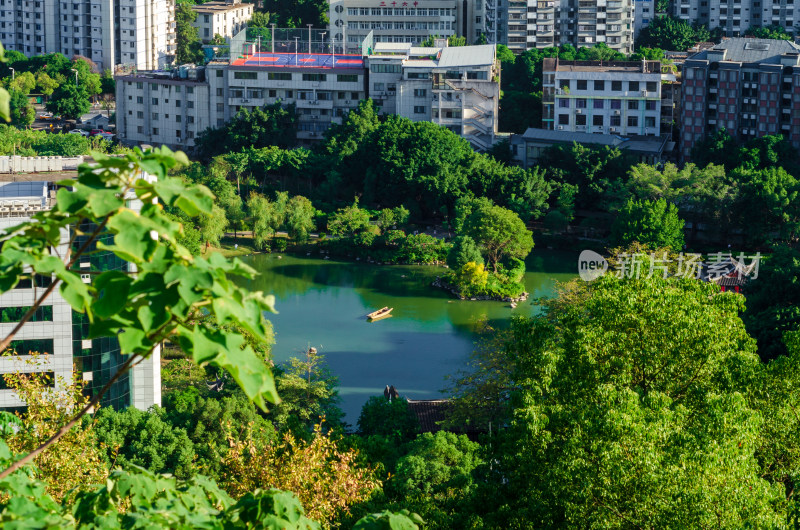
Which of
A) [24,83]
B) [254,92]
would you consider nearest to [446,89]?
[254,92]

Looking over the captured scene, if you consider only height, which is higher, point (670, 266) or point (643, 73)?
point (643, 73)

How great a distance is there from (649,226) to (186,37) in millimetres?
35015

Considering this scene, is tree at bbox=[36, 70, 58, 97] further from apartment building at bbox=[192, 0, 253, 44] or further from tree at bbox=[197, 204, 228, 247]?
tree at bbox=[197, 204, 228, 247]

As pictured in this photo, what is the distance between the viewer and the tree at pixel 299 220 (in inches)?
1471

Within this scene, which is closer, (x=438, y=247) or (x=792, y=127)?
(x=438, y=247)

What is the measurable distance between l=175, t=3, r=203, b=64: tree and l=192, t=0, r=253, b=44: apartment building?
699mm

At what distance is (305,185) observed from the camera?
42.2 metres

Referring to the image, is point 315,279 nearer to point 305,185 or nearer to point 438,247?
→ point 438,247

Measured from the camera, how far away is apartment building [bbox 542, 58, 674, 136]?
142 ft

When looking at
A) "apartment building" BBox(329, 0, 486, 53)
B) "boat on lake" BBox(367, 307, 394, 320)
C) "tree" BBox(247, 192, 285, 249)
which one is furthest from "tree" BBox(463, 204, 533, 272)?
"apartment building" BBox(329, 0, 486, 53)

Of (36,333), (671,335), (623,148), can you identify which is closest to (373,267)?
(623,148)

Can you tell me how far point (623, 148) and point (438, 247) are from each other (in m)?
8.55

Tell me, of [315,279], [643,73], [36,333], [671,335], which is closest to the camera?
[671,335]

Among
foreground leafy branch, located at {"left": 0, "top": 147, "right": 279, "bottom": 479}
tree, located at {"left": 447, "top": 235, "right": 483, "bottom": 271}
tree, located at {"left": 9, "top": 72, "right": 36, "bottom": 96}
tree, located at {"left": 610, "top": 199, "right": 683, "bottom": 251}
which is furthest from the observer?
tree, located at {"left": 9, "top": 72, "right": 36, "bottom": 96}
